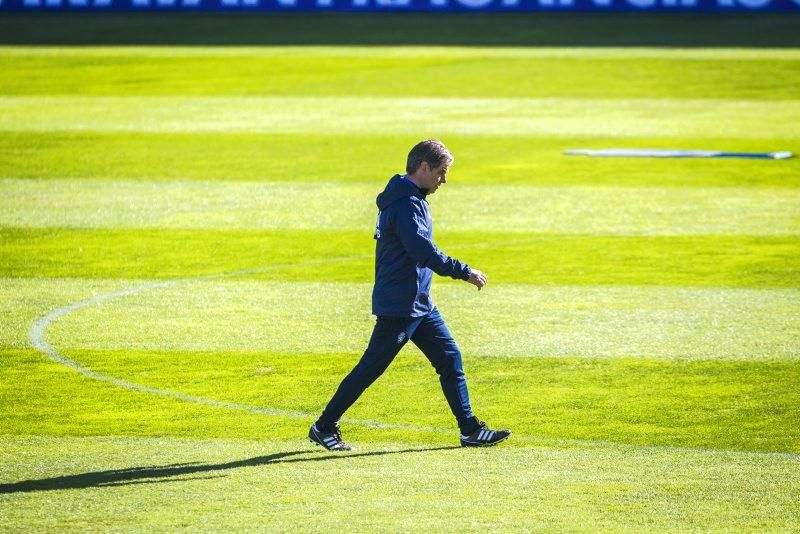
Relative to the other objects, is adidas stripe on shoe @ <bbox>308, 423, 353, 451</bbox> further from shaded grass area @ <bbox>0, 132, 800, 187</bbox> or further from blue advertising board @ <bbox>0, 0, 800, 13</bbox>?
blue advertising board @ <bbox>0, 0, 800, 13</bbox>

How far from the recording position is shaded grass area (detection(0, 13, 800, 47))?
32312 mm

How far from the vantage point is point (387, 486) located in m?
8.01

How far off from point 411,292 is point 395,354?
0.39 metres

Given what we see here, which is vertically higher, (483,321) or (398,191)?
(398,191)

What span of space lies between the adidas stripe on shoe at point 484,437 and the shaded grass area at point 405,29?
23.6 metres

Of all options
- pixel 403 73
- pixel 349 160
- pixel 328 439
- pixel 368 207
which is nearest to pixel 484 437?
pixel 328 439

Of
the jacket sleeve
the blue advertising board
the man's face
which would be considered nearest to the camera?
the jacket sleeve

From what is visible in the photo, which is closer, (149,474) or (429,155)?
(149,474)

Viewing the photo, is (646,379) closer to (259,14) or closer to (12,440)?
(12,440)

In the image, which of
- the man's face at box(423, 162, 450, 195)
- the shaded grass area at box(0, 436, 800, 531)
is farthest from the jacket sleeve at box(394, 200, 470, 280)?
the shaded grass area at box(0, 436, 800, 531)

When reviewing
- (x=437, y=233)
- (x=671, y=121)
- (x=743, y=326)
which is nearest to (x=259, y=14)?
(x=671, y=121)

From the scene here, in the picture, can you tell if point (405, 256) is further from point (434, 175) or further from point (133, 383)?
point (133, 383)

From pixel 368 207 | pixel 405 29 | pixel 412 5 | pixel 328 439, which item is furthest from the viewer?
pixel 412 5

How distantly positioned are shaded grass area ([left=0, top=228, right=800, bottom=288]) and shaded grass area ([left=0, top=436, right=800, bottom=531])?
16.4 ft
